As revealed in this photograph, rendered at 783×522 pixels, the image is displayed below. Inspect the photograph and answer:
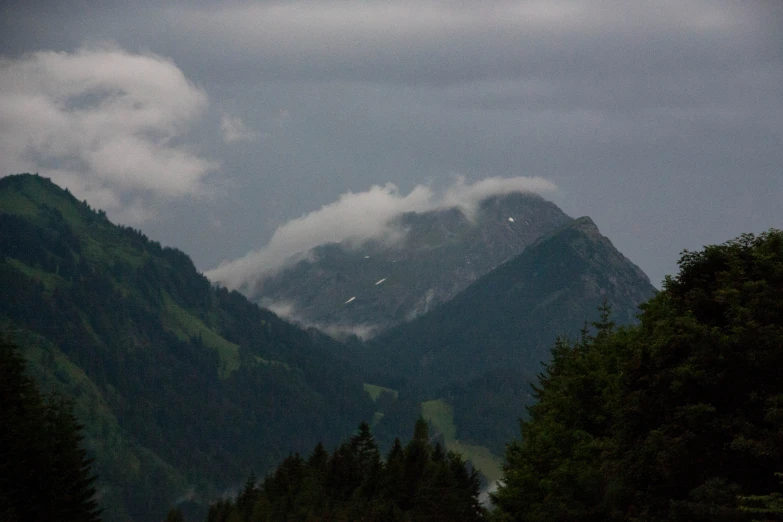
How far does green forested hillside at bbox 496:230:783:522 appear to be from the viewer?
34.1 m

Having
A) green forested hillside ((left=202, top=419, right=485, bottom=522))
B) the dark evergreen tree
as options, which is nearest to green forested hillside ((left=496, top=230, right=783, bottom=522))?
green forested hillside ((left=202, top=419, right=485, bottom=522))

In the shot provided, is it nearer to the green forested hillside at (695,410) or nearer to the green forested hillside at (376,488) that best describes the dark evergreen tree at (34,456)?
the green forested hillside at (376,488)

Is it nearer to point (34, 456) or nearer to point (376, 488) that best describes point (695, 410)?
point (34, 456)

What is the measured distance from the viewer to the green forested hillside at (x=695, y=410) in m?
34.1

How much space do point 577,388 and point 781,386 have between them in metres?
17.6

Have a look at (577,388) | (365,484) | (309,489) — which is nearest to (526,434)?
(577,388)

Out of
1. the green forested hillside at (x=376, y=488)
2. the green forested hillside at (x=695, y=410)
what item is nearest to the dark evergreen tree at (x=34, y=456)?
the green forested hillside at (x=376, y=488)

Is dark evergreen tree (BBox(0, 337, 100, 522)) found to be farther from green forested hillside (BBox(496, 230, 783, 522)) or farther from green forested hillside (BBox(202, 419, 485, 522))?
green forested hillside (BBox(496, 230, 783, 522))

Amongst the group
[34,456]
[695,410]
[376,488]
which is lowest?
[695,410]


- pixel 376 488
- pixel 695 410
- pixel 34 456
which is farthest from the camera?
pixel 376 488

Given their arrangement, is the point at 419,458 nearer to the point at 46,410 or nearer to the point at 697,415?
the point at 46,410

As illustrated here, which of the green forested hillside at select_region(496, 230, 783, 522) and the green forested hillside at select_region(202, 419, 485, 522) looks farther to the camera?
the green forested hillside at select_region(202, 419, 485, 522)

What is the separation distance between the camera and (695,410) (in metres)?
36.0

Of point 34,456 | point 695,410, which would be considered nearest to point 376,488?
point 34,456
